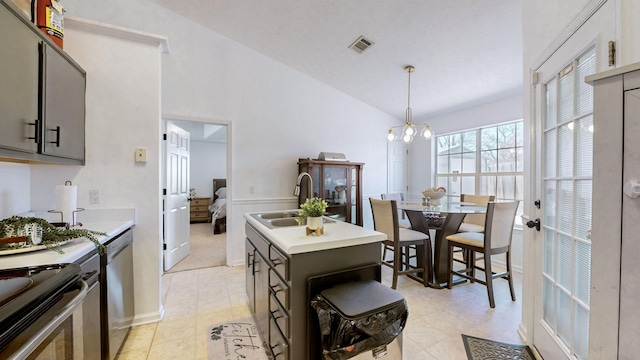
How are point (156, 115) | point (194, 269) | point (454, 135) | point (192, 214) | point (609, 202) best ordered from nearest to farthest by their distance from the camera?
1. point (609, 202)
2. point (156, 115)
3. point (194, 269)
4. point (454, 135)
5. point (192, 214)

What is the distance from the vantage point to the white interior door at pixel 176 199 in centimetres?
341

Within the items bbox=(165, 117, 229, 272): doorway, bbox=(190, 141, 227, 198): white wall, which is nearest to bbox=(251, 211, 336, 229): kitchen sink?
bbox=(165, 117, 229, 272): doorway

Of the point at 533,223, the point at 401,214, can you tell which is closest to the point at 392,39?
the point at 533,223

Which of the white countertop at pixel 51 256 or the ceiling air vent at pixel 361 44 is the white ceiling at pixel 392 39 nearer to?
the ceiling air vent at pixel 361 44

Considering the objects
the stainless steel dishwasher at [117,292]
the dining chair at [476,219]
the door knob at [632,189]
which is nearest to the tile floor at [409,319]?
the stainless steel dishwasher at [117,292]

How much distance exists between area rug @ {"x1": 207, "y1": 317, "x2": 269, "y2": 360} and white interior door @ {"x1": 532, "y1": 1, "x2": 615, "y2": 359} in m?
1.85

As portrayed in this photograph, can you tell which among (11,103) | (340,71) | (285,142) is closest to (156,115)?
(11,103)

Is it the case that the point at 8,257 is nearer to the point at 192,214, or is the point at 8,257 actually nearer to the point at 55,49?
the point at 55,49

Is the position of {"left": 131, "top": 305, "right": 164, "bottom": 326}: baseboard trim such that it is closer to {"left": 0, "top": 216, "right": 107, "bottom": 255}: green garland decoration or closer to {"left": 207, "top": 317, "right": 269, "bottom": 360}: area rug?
{"left": 207, "top": 317, "right": 269, "bottom": 360}: area rug

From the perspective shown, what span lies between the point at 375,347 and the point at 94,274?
4.90 ft

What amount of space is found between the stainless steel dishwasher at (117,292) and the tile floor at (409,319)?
0.20 m

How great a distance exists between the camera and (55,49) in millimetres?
1588

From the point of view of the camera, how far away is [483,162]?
398cm

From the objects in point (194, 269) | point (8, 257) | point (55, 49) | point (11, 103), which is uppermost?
point (55, 49)
